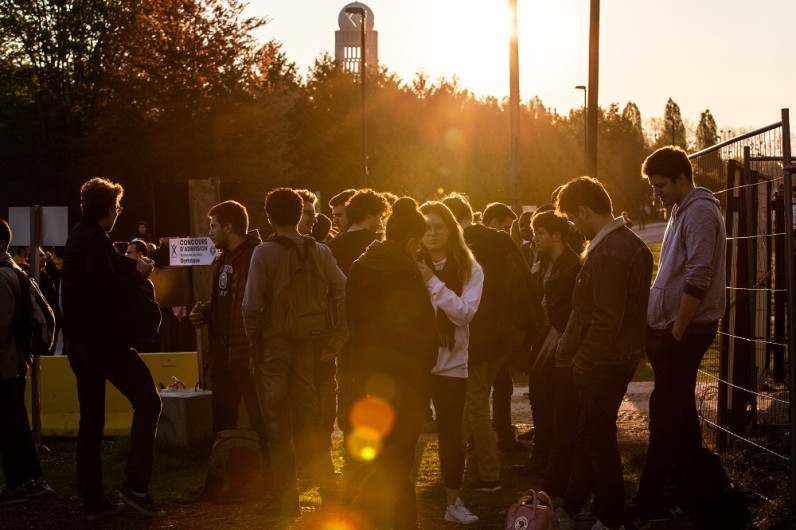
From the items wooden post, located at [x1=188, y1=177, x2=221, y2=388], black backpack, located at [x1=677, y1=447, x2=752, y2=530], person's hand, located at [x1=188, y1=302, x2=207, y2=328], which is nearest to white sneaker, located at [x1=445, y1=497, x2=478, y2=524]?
black backpack, located at [x1=677, y1=447, x2=752, y2=530]

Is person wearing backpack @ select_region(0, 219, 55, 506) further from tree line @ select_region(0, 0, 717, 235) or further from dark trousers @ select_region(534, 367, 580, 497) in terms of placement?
tree line @ select_region(0, 0, 717, 235)

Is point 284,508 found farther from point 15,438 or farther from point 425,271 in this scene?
point 15,438

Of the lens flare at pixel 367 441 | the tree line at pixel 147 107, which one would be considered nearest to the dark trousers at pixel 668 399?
the lens flare at pixel 367 441

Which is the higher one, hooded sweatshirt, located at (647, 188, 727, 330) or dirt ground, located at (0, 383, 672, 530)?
hooded sweatshirt, located at (647, 188, 727, 330)

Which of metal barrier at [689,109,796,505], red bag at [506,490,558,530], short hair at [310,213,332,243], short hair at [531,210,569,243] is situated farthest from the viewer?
short hair at [310,213,332,243]

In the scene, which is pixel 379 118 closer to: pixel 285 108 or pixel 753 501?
pixel 285 108

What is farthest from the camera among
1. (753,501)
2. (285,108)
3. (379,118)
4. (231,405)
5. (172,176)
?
(379,118)

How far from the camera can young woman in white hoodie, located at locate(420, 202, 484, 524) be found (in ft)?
24.1

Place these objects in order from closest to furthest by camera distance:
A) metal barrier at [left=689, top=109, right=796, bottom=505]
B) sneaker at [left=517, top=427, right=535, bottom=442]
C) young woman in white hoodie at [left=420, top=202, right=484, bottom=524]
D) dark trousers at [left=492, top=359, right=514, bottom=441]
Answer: young woman in white hoodie at [left=420, top=202, right=484, bottom=524]
metal barrier at [left=689, top=109, right=796, bottom=505]
dark trousers at [left=492, top=359, right=514, bottom=441]
sneaker at [left=517, top=427, right=535, bottom=442]

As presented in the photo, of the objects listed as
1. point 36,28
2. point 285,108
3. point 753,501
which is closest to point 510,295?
point 753,501

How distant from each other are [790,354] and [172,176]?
1223 inches

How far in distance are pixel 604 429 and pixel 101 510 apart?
3416mm

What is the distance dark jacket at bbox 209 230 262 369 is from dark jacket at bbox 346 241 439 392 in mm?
1864

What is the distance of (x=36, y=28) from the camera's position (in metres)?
42.1
